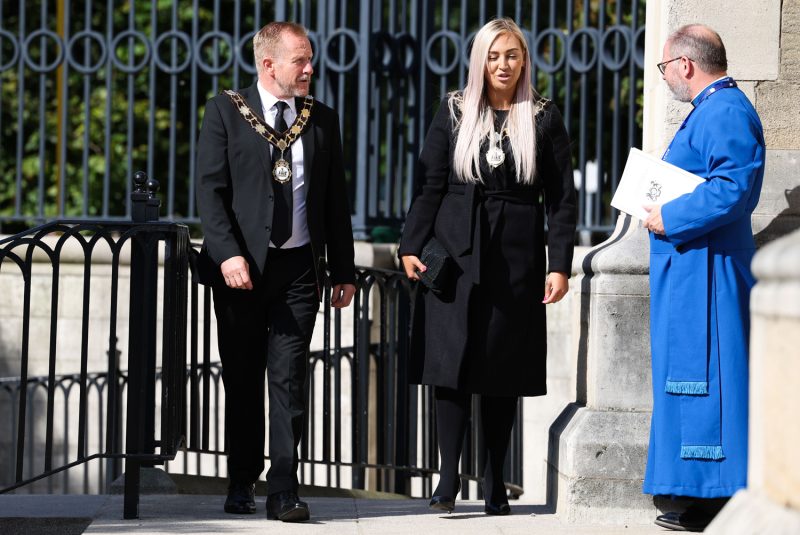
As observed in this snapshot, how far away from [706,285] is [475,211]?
2.99 ft

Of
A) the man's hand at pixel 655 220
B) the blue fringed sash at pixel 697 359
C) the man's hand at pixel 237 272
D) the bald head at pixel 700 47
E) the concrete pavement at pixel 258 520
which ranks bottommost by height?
the concrete pavement at pixel 258 520

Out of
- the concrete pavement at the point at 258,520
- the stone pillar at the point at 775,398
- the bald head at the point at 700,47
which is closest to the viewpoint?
the stone pillar at the point at 775,398

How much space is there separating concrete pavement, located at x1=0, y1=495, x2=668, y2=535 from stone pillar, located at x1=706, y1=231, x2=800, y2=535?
1890mm

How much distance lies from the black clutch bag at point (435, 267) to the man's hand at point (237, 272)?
67 centimetres

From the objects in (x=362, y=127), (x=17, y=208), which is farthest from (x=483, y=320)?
(x=17, y=208)

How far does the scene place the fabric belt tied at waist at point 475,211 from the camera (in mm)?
5316

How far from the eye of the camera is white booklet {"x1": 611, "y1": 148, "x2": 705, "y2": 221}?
4957 mm

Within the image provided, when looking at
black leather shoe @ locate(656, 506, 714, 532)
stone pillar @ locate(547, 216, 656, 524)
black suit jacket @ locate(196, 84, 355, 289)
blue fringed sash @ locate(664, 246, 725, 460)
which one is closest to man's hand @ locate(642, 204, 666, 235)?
blue fringed sash @ locate(664, 246, 725, 460)

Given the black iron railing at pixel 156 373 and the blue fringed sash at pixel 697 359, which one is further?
the black iron railing at pixel 156 373

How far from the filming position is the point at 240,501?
5484 mm

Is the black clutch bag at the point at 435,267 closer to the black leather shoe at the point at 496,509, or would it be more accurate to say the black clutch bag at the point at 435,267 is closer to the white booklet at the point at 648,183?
the white booklet at the point at 648,183

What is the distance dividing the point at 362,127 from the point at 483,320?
387 centimetres

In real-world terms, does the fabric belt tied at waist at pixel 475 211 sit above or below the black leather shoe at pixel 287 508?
above

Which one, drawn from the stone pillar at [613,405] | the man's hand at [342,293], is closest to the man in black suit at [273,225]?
the man's hand at [342,293]
